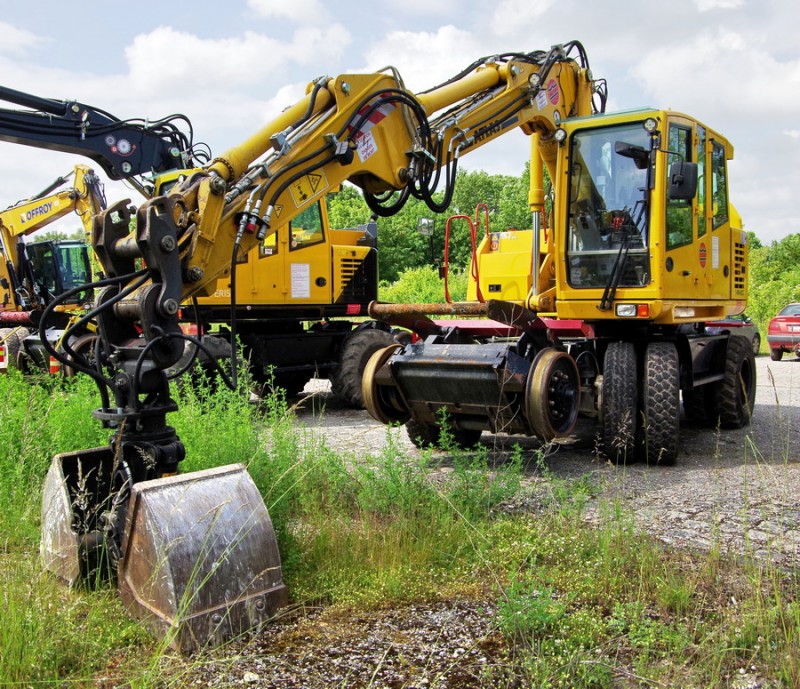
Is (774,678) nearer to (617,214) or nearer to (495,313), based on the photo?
(495,313)

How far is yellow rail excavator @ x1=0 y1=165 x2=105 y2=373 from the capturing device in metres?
12.3

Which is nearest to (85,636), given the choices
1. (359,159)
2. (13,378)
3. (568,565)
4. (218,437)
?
(218,437)

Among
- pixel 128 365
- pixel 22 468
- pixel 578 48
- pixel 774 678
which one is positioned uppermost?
pixel 578 48

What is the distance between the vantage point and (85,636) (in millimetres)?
A: 3205

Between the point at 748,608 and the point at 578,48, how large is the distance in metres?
6.17

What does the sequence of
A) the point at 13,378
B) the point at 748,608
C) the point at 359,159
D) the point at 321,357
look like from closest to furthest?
the point at 748,608
the point at 359,159
the point at 13,378
the point at 321,357

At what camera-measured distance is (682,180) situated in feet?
20.7

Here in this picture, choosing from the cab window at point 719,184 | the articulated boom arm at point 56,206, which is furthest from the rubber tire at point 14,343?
the cab window at point 719,184

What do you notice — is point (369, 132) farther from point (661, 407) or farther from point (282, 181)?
point (661, 407)

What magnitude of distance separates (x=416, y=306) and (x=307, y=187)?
2.24 m

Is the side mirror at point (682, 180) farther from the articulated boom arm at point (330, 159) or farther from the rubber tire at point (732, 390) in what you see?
the rubber tire at point (732, 390)

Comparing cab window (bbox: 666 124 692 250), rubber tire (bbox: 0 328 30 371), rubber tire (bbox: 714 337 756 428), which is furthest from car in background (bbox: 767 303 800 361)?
rubber tire (bbox: 0 328 30 371)

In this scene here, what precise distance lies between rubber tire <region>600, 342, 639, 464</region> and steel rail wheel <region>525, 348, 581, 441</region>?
0.34 meters

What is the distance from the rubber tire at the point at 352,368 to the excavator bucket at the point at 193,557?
636 cm
